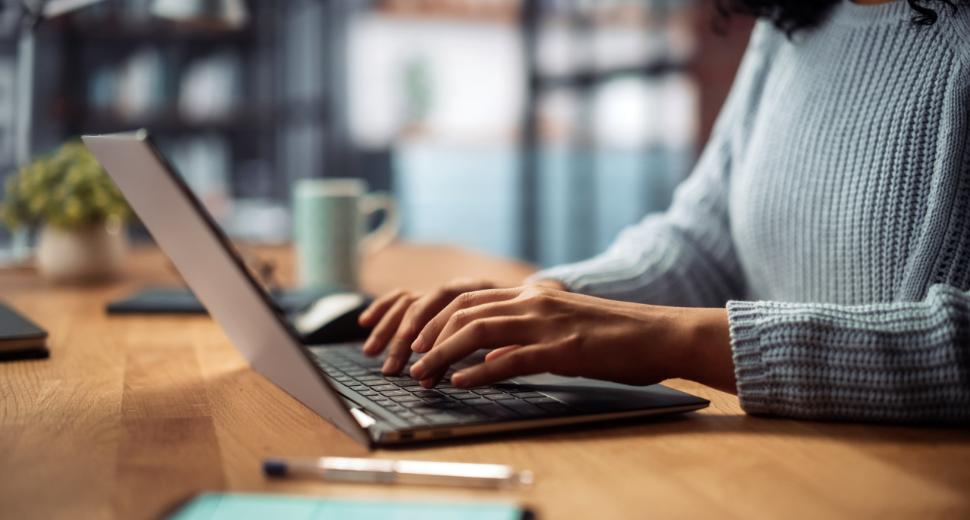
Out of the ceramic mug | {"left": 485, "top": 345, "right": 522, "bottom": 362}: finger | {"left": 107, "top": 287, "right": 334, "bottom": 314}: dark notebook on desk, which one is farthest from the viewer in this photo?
the ceramic mug

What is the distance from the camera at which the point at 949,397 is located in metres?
0.64

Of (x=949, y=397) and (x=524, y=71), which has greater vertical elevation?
(x=524, y=71)

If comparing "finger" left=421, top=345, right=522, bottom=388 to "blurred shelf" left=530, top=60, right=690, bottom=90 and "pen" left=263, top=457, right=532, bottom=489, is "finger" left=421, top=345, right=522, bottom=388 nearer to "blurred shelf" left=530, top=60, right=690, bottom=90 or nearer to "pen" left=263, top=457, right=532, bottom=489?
"pen" left=263, top=457, right=532, bottom=489

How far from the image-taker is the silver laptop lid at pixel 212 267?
57 cm

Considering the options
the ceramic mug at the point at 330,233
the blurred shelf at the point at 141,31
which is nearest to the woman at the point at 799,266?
the ceramic mug at the point at 330,233

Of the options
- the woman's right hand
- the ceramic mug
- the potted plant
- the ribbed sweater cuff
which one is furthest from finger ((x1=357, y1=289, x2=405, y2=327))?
the potted plant

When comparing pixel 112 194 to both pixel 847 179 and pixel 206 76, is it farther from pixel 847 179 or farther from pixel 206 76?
pixel 206 76

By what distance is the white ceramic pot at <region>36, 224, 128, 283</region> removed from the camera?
1524 millimetres

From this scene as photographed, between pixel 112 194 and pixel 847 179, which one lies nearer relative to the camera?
pixel 847 179

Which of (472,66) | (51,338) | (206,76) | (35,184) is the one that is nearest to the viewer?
(51,338)

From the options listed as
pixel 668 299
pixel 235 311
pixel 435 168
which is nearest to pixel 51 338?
pixel 235 311

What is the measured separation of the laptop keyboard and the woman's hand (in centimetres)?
2

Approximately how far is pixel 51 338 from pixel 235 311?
0.43 m

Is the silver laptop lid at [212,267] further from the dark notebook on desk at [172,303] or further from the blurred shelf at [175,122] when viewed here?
the blurred shelf at [175,122]
